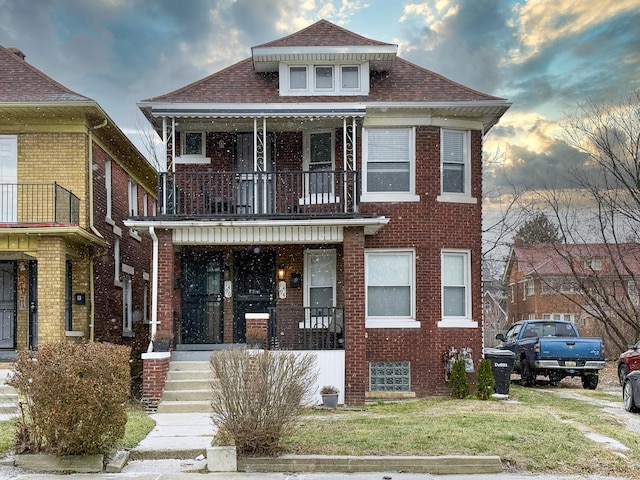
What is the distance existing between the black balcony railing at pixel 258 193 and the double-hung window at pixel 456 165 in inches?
94.8

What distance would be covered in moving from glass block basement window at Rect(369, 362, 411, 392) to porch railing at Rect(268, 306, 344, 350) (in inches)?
46.7

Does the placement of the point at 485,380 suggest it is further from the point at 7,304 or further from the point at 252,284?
the point at 7,304

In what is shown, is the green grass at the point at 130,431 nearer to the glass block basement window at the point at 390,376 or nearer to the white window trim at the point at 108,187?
the glass block basement window at the point at 390,376

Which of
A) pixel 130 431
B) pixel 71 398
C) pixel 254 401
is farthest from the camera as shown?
pixel 130 431

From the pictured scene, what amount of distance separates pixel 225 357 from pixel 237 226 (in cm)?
614

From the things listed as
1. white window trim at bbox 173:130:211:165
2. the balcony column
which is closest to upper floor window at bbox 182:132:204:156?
white window trim at bbox 173:130:211:165

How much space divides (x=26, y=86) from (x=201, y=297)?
20.7 ft

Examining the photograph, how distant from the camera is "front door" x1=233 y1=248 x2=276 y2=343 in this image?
57.7ft

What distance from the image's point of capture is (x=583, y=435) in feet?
35.2

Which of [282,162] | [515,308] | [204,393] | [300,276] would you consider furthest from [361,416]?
[515,308]

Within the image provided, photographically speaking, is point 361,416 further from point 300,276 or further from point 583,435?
point 300,276

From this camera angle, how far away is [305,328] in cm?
1622

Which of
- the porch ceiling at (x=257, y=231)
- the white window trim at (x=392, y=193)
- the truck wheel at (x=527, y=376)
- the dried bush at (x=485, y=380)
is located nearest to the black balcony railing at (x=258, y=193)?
the porch ceiling at (x=257, y=231)

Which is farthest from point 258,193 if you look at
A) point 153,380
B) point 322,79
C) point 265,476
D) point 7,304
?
point 265,476
